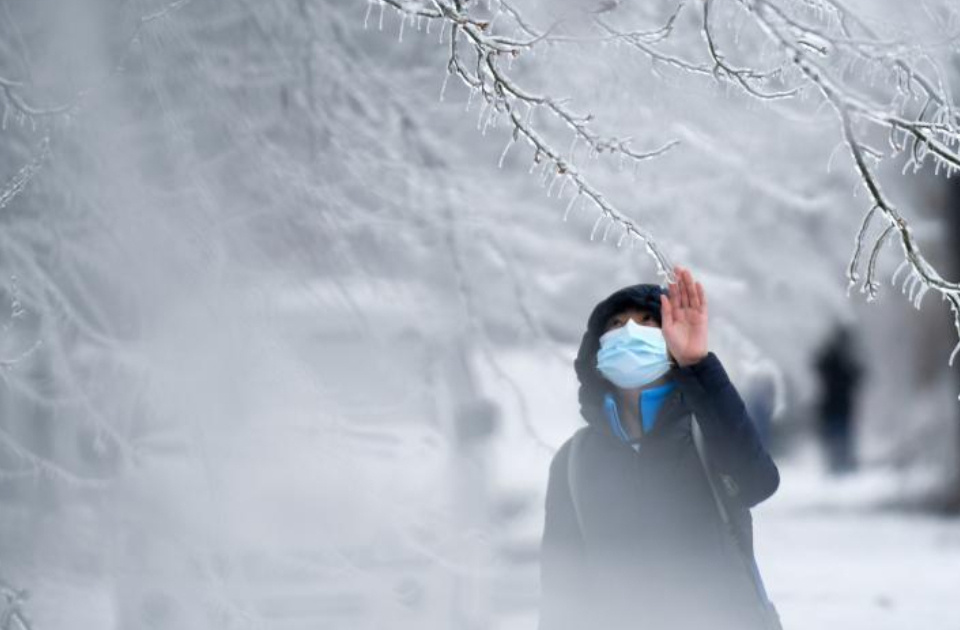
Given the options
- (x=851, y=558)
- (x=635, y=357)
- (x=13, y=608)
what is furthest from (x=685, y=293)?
(x=851, y=558)

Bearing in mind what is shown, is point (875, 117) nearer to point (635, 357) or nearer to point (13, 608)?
point (635, 357)

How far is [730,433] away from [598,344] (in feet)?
1.35

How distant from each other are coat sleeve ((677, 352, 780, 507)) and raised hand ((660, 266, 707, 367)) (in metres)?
0.03

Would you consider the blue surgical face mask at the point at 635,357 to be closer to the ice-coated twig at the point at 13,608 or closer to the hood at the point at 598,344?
the hood at the point at 598,344

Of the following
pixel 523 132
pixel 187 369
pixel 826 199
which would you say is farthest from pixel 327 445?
pixel 523 132

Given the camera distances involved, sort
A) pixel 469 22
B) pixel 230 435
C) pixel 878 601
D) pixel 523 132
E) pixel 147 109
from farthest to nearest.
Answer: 1. pixel 878 601
2. pixel 230 435
3. pixel 147 109
4. pixel 523 132
5. pixel 469 22

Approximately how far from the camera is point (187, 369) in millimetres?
6219

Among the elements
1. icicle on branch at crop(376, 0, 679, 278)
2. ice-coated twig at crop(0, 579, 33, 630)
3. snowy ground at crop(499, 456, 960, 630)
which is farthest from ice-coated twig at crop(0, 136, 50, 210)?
snowy ground at crop(499, 456, 960, 630)

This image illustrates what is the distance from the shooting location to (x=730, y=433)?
2.44 metres

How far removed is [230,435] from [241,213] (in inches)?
50.2

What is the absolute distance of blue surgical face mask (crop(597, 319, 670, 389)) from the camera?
260cm

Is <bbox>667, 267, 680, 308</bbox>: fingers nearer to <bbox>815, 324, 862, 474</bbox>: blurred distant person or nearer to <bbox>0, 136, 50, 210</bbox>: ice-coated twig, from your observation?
<bbox>0, 136, 50, 210</bbox>: ice-coated twig

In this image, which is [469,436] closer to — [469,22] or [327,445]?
[327,445]

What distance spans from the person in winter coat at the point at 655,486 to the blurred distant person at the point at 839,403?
44.3 ft
